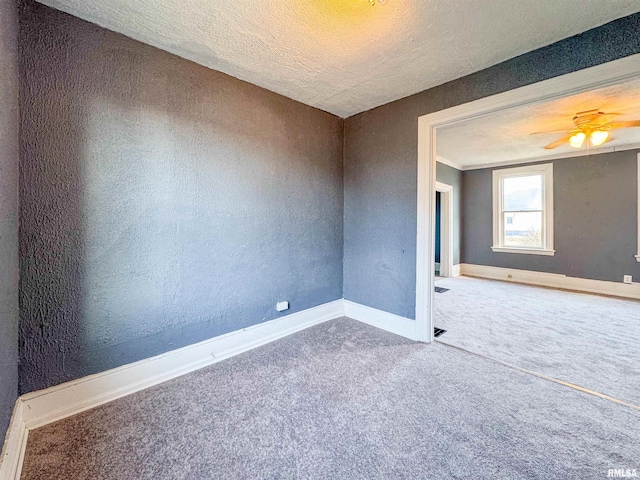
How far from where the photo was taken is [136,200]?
5.88ft

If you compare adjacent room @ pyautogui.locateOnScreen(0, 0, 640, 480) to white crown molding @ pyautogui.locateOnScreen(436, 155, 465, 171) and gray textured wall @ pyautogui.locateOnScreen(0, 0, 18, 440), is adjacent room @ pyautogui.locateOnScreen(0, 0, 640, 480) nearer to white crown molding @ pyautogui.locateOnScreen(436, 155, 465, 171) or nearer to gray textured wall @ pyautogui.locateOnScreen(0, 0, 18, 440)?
gray textured wall @ pyautogui.locateOnScreen(0, 0, 18, 440)

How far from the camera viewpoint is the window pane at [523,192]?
5.18 m

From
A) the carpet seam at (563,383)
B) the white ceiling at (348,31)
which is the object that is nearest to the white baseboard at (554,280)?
the carpet seam at (563,383)

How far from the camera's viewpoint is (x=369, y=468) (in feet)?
3.96

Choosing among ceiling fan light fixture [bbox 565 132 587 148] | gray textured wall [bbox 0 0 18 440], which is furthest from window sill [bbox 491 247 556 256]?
gray textured wall [bbox 0 0 18 440]

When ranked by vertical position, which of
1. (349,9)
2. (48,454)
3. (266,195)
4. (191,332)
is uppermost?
(349,9)

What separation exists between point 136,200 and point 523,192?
648 centimetres

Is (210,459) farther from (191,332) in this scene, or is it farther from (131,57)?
(131,57)

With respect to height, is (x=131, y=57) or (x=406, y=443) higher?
(x=131, y=57)

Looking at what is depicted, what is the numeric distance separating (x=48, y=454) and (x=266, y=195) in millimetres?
2071

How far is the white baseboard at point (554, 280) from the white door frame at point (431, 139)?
4.11m

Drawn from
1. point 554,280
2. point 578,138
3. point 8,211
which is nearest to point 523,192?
point 554,280

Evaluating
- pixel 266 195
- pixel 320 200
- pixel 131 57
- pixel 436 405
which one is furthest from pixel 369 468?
pixel 131 57

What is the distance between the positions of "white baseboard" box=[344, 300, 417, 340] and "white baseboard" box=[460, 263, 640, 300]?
4.12m
